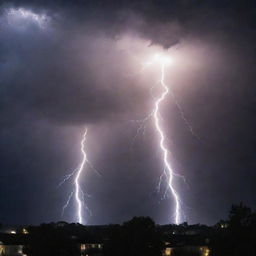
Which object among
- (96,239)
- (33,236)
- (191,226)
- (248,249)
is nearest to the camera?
(248,249)

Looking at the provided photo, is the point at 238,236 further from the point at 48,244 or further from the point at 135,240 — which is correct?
the point at 48,244

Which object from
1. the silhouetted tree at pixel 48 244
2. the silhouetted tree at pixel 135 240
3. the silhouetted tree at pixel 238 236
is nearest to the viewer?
the silhouetted tree at pixel 238 236

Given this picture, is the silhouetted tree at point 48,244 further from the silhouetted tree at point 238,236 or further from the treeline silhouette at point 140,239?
the silhouetted tree at point 238,236

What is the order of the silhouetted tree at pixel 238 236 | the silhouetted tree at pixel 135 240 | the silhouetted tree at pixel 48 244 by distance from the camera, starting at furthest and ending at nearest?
the silhouetted tree at pixel 48 244 < the silhouetted tree at pixel 135 240 < the silhouetted tree at pixel 238 236

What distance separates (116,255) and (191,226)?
61.7 meters

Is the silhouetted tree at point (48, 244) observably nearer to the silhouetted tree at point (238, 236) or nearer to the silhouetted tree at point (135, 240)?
the silhouetted tree at point (135, 240)

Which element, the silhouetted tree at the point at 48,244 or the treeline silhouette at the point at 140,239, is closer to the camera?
the treeline silhouette at the point at 140,239

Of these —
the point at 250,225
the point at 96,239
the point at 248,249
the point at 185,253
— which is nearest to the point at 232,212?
the point at 250,225

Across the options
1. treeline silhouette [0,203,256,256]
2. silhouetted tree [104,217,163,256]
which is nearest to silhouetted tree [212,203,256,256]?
treeline silhouette [0,203,256,256]

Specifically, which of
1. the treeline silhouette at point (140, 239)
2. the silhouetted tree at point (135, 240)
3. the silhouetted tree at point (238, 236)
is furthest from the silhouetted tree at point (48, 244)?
the silhouetted tree at point (238, 236)

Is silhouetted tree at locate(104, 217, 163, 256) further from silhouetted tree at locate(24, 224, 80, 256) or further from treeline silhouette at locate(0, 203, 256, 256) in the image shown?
silhouetted tree at locate(24, 224, 80, 256)

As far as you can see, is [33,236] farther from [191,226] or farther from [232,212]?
[191,226]

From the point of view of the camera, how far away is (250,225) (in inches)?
1289

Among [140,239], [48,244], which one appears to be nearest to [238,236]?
[140,239]
